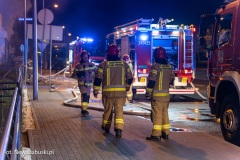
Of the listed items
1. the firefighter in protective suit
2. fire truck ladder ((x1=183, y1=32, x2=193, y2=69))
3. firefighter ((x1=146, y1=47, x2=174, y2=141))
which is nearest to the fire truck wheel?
firefighter ((x1=146, y1=47, x2=174, y2=141))

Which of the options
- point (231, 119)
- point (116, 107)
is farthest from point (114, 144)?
point (231, 119)

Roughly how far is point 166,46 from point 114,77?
7.56 meters

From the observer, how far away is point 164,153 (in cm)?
589

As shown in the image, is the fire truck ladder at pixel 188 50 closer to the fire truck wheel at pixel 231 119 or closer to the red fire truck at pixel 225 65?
the red fire truck at pixel 225 65

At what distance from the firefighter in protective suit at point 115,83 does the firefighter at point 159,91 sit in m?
0.55

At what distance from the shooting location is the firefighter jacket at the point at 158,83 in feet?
21.9

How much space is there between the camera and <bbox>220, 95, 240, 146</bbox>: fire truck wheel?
6707 mm

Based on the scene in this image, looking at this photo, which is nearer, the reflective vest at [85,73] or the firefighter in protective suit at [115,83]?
the firefighter in protective suit at [115,83]

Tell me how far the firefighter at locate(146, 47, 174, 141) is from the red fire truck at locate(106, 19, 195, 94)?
21.8 ft

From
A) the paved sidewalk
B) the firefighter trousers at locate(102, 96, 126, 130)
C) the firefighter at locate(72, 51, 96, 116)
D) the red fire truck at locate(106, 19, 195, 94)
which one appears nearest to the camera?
the paved sidewalk

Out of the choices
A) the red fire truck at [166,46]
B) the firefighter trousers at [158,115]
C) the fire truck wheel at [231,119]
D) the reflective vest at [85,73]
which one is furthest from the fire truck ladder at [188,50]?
the firefighter trousers at [158,115]

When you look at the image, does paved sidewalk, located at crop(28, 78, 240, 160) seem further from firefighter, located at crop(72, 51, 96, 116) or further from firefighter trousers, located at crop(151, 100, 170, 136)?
firefighter, located at crop(72, 51, 96, 116)

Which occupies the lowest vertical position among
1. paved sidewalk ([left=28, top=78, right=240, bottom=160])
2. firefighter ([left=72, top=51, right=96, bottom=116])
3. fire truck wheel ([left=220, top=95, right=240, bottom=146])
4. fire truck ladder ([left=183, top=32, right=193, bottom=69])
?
paved sidewalk ([left=28, top=78, right=240, bottom=160])

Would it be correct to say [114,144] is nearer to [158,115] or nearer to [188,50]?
[158,115]
